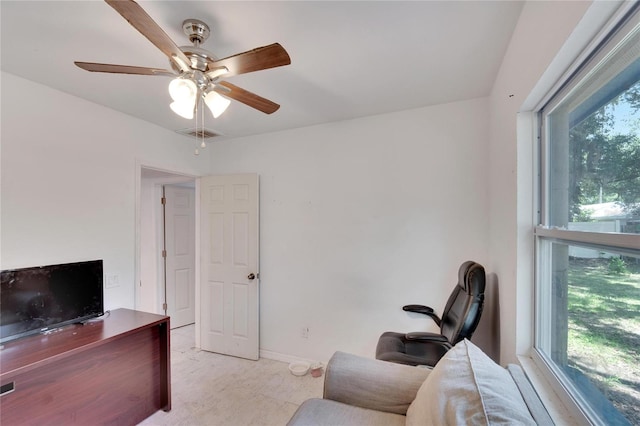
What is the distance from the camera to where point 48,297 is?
1.83 metres

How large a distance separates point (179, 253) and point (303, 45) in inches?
135

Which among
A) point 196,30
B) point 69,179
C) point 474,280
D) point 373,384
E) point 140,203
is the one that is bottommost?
point 373,384

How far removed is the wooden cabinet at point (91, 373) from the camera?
1.46 metres

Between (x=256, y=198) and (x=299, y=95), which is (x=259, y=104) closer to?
(x=299, y=95)

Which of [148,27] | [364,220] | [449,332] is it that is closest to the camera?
[148,27]

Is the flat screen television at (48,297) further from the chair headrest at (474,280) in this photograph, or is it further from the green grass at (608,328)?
the green grass at (608,328)

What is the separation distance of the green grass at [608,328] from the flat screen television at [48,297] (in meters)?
2.81

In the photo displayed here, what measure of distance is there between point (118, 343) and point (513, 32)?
3.03 m

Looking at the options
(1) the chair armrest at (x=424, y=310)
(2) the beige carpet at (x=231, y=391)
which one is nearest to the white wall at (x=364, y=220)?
(1) the chair armrest at (x=424, y=310)

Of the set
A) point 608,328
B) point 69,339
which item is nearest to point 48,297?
point 69,339

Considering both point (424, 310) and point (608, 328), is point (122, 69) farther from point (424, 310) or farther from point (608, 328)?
point (424, 310)

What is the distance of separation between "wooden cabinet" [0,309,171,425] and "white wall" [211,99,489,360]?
113 cm

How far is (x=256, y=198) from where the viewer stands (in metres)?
3.03

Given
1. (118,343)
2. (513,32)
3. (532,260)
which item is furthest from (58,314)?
(513,32)
